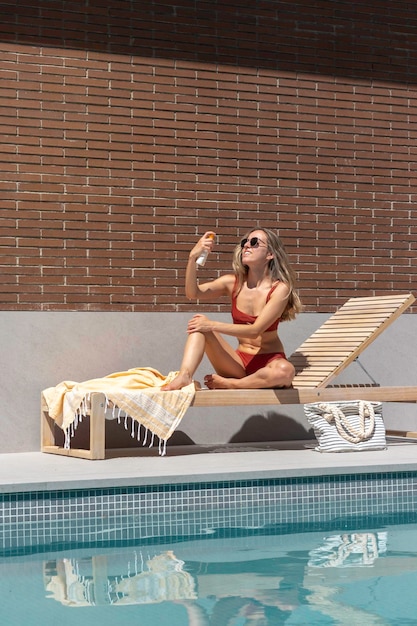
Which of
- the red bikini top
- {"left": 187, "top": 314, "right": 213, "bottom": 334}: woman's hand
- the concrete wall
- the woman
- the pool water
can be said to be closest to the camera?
the pool water

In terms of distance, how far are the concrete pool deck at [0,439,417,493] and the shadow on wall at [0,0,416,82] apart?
338 cm

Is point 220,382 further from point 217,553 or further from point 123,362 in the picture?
point 217,553

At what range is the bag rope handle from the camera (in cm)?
741

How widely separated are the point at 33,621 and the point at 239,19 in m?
6.38

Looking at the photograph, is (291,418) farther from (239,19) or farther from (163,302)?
(239,19)

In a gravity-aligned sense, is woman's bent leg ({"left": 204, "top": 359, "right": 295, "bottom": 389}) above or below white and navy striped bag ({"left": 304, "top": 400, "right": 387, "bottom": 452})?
above

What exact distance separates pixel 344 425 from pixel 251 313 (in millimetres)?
1120

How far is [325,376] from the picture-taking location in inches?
307

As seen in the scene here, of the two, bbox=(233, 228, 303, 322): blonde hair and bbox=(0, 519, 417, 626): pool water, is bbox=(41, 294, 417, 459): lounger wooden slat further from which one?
bbox=(0, 519, 417, 626): pool water

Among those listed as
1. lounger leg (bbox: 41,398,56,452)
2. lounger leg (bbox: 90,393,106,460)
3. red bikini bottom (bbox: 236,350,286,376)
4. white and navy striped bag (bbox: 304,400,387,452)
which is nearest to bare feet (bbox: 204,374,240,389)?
red bikini bottom (bbox: 236,350,286,376)

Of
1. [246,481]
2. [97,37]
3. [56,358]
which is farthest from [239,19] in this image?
[246,481]

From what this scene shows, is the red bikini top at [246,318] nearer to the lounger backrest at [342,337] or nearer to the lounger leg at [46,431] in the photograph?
the lounger backrest at [342,337]

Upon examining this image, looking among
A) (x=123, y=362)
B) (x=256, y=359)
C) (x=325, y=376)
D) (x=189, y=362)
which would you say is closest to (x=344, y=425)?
(x=325, y=376)

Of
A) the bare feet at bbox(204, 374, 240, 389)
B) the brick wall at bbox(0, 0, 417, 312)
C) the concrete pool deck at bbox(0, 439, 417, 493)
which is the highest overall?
the brick wall at bbox(0, 0, 417, 312)
